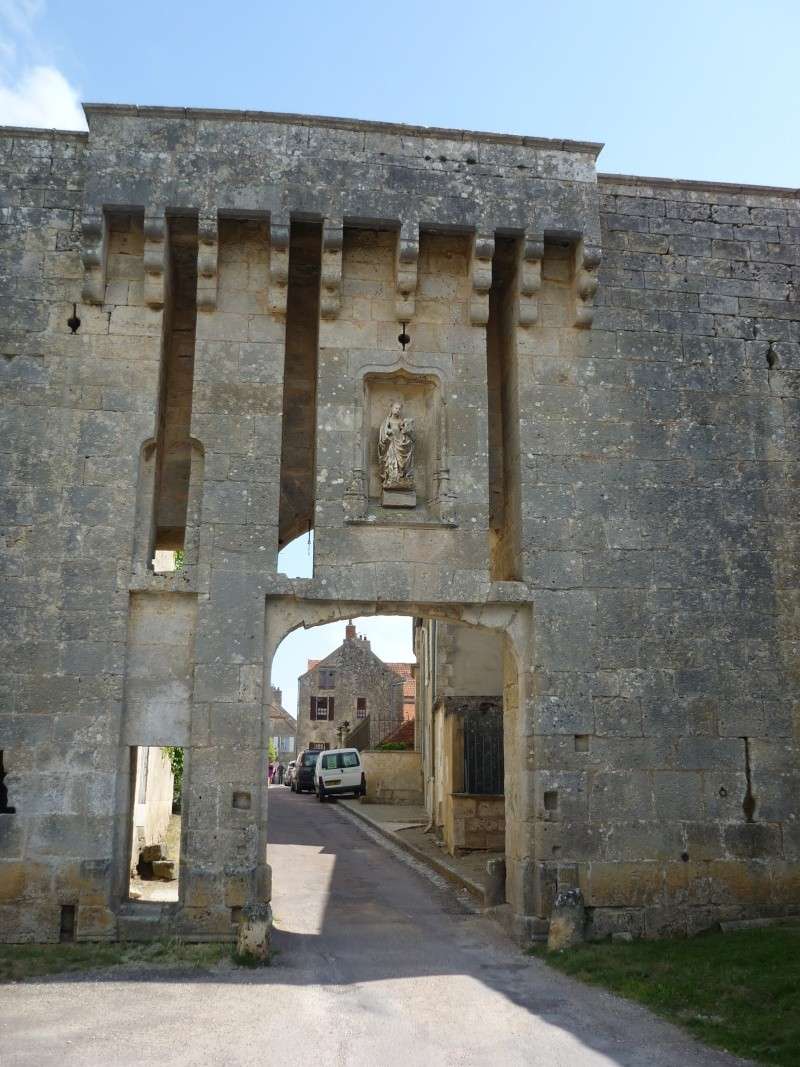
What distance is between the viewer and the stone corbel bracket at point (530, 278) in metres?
8.49

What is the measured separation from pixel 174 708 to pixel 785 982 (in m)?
4.65

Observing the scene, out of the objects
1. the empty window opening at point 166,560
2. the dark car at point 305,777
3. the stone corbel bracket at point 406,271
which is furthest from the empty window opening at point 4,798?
the dark car at point 305,777

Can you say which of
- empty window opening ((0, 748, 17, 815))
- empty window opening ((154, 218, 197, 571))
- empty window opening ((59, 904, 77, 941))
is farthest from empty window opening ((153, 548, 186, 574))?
empty window opening ((59, 904, 77, 941))

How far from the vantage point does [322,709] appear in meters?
47.1

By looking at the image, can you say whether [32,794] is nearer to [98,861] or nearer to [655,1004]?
[98,861]

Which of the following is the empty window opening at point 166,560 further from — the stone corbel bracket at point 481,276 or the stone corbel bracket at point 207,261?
the stone corbel bracket at point 481,276

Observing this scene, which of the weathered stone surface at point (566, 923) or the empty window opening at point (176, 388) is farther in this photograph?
the empty window opening at point (176, 388)

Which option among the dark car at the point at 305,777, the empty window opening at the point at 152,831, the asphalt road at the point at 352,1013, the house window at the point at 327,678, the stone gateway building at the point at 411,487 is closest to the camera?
the asphalt road at the point at 352,1013

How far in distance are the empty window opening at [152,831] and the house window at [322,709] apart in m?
31.5

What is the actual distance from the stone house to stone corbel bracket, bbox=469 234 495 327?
36.5m

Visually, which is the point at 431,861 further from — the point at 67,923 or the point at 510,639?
the point at 67,923

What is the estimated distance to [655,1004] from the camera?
5.97 metres

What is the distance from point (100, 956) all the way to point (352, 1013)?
2115 mm

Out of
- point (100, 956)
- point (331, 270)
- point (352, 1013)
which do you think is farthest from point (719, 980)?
point (331, 270)
